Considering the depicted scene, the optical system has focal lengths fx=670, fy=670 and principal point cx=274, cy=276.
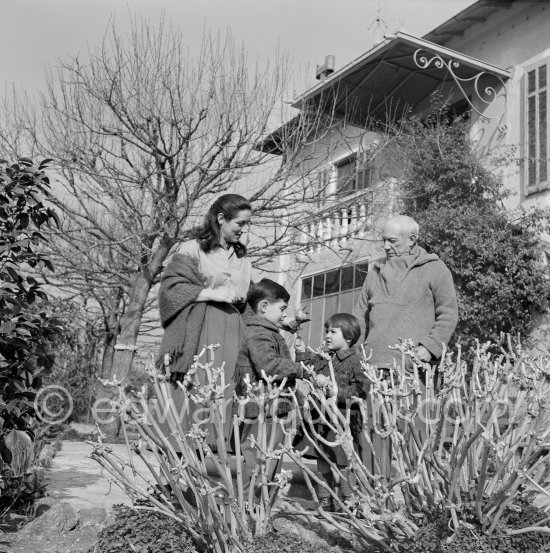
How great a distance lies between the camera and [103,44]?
27.4 ft

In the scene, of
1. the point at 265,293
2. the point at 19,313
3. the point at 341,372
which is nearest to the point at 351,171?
the point at 341,372

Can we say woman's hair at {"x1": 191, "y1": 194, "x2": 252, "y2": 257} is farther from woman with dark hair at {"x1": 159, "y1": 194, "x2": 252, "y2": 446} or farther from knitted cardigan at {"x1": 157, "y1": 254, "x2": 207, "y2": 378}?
knitted cardigan at {"x1": 157, "y1": 254, "x2": 207, "y2": 378}

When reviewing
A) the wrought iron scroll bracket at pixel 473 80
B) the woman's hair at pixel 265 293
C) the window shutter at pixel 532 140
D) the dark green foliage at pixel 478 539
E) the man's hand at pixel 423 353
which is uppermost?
the wrought iron scroll bracket at pixel 473 80

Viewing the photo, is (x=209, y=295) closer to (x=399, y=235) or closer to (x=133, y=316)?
(x=399, y=235)

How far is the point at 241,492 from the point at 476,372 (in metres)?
0.96

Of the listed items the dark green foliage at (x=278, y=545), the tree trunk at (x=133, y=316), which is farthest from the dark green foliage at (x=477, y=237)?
the dark green foliage at (x=278, y=545)

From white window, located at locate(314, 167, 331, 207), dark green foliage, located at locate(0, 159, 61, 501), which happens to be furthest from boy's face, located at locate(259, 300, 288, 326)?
white window, located at locate(314, 167, 331, 207)

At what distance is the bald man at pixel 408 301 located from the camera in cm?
360

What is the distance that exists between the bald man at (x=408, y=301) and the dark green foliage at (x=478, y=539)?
1204 mm

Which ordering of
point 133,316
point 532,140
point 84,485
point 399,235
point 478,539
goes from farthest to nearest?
point 532,140 → point 133,316 → point 84,485 → point 399,235 → point 478,539

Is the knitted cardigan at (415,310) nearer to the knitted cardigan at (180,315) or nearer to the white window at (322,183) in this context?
the knitted cardigan at (180,315)

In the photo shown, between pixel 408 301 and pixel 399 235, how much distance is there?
39cm

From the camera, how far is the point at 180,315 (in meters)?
3.18

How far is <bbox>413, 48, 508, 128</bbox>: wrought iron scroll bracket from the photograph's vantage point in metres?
9.69
